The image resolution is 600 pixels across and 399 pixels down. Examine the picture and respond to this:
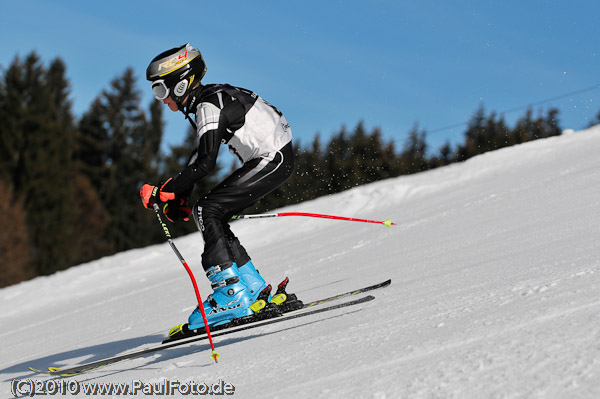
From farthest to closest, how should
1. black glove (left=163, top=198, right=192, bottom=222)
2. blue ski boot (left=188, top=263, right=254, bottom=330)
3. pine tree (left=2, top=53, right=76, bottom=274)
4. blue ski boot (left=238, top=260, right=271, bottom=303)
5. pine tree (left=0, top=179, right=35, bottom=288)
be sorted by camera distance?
pine tree (left=2, top=53, right=76, bottom=274), pine tree (left=0, top=179, right=35, bottom=288), black glove (left=163, top=198, right=192, bottom=222), blue ski boot (left=238, top=260, right=271, bottom=303), blue ski boot (left=188, top=263, right=254, bottom=330)

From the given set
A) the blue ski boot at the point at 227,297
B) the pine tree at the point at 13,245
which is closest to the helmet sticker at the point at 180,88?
the blue ski boot at the point at 227,297

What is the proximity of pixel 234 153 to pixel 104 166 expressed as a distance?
44044mm

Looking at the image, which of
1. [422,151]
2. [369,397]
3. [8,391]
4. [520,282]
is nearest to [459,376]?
[369,397]

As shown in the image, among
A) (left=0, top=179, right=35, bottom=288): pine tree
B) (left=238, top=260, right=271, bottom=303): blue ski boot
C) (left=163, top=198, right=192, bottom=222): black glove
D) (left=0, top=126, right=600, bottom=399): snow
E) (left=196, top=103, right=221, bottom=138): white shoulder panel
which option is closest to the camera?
(left=0, top=126, right=600, bottom=399): snow

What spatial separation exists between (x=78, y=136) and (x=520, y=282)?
4606cm

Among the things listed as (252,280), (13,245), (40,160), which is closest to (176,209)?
(252,280)

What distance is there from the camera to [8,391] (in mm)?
3934

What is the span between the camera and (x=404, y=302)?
150 inches

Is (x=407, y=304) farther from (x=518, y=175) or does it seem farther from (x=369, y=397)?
(x=518, y=175)

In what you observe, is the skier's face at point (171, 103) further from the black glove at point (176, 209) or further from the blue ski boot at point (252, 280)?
the blue ski boot at point (252, 280)

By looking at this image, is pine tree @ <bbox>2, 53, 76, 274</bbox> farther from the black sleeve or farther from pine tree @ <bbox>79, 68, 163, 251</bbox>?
the black sleeve

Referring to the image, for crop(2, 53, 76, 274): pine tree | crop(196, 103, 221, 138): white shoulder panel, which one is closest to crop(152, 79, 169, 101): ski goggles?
crop(196, 103, 221, 138): white shoulder panel

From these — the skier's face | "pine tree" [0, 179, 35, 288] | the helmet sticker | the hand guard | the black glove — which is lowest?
the black glove

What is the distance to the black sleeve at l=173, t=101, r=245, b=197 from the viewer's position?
3785mm
